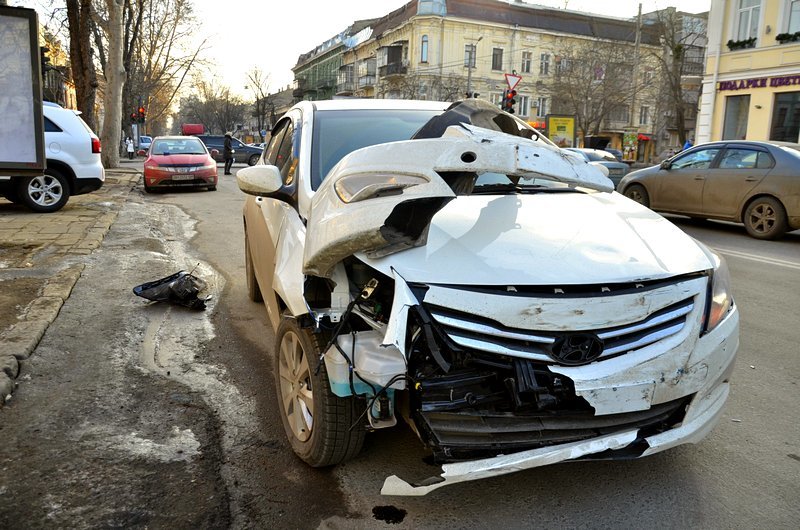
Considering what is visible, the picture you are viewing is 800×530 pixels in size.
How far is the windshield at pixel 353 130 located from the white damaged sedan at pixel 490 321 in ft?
2.96

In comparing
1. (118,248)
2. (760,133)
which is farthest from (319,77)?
(118,248)

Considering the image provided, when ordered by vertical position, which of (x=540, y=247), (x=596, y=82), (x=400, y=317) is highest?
(x=596, y=82)

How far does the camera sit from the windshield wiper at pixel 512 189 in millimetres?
3244

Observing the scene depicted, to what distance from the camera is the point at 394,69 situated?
58.5 m

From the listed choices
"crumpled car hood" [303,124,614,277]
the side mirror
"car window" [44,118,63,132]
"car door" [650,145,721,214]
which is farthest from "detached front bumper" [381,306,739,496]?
"car window" [44,118,63,132]

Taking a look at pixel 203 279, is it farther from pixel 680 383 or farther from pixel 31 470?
pixel 680 383

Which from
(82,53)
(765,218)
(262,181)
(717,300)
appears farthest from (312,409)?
(82,53)

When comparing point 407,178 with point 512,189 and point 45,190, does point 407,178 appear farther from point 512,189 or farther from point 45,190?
point 45,190

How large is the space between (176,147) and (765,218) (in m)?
14.6

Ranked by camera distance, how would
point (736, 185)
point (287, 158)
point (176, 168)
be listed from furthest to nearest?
1. point (176, 168)
2. point (736, 185)
3. point (287, 158)

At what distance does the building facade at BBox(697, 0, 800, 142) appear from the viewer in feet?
71.7

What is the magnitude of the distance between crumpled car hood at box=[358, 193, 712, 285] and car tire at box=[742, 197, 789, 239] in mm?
7955

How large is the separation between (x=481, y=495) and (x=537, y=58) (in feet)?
199

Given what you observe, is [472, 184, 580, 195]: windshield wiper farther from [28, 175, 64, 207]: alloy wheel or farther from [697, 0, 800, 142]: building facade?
[697, 0, 800, 142]: building facade
